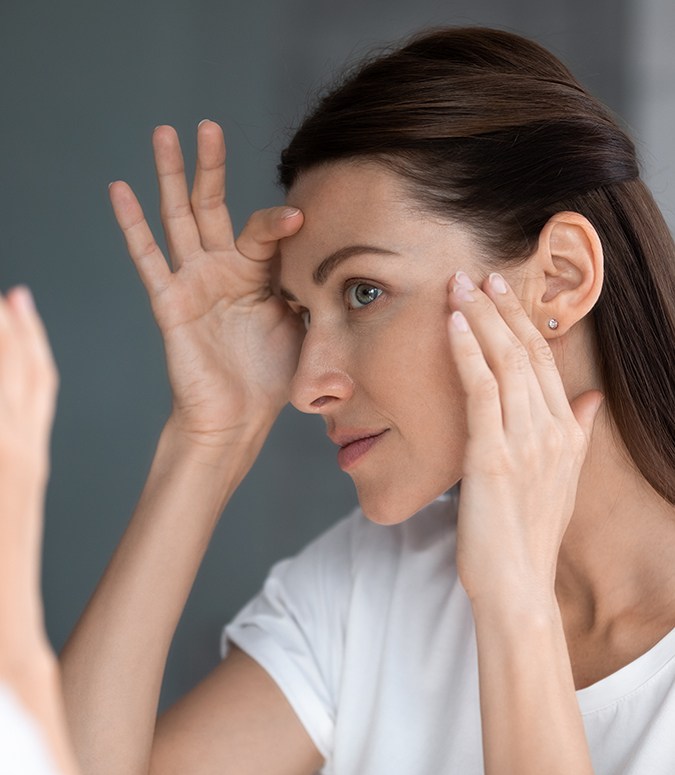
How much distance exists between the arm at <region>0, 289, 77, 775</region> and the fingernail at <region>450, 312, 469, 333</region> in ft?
2.05

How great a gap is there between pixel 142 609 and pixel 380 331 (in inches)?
17.3

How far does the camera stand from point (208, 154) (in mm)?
1404

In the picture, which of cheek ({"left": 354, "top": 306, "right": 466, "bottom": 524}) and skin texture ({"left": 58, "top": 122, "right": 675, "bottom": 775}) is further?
cheek ({"left": 354, "top": 306, "right": 466, "bottom": 524})

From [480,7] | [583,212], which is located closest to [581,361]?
[583,212]

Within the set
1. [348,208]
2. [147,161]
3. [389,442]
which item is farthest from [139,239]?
[147,161]

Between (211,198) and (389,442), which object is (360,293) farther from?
(211,198)

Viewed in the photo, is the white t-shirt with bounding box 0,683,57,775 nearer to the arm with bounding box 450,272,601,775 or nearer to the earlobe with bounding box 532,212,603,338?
the arm with bounding box 450,272,601,775

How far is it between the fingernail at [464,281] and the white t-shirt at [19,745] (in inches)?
29.9

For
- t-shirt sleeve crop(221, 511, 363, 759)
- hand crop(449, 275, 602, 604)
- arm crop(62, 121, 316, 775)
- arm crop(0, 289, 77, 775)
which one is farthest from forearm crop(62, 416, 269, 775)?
arm crop(0, 289, 77, 775)

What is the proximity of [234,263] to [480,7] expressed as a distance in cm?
146

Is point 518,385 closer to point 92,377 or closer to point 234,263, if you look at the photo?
point 234,263

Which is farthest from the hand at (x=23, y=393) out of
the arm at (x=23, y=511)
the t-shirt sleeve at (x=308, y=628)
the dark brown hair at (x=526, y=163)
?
the t-shirt sleeve at (x=308, y=628)

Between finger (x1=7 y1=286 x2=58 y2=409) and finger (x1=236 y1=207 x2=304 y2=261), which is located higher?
finger (x1=7 y1=286 x2=58 y2=409)

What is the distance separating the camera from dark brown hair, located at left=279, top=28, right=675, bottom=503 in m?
1.21
